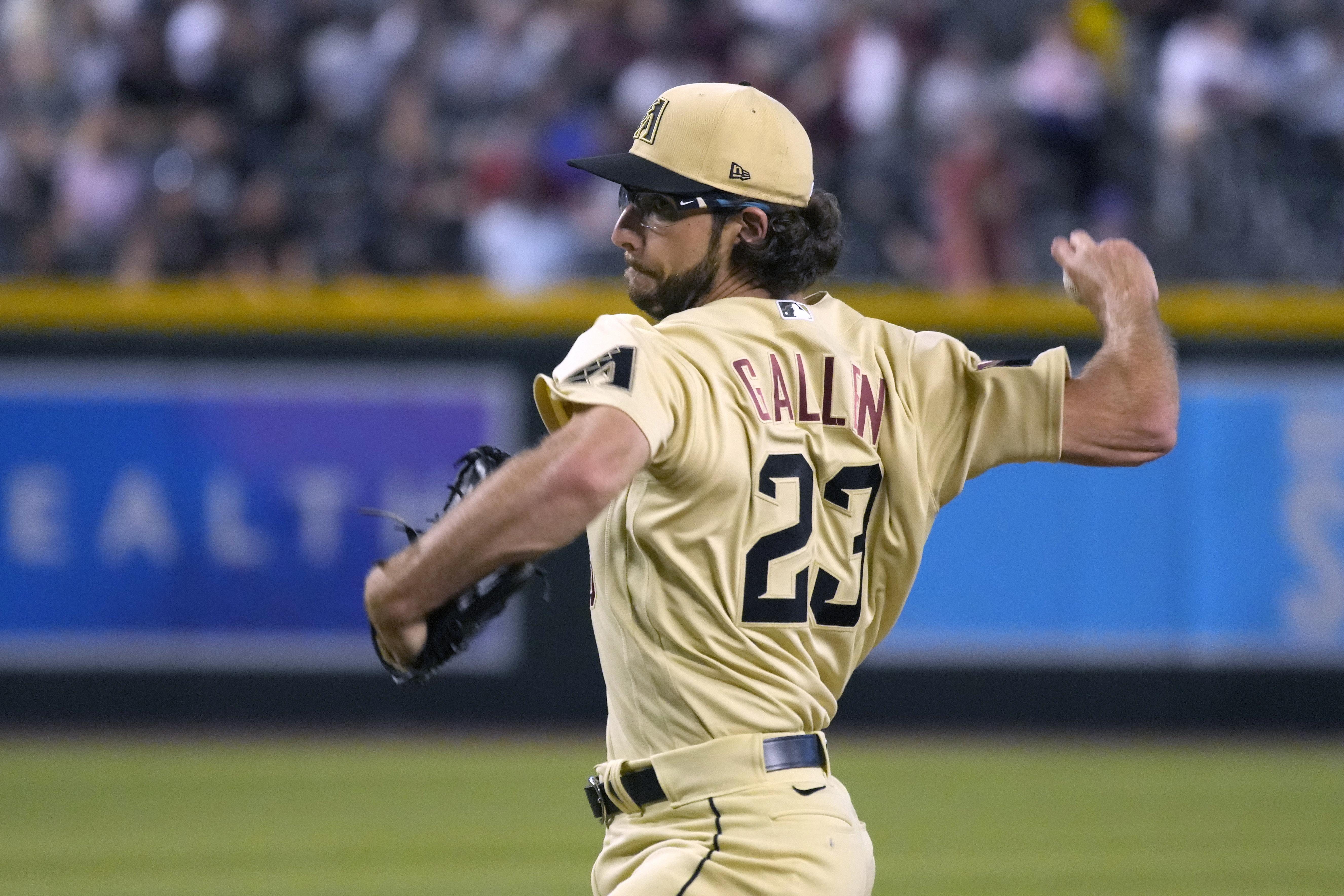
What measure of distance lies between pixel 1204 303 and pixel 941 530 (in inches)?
79.5

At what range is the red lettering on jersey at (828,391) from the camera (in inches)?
117

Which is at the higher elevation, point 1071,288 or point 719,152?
point 719,152

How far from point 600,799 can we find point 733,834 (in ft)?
0.93

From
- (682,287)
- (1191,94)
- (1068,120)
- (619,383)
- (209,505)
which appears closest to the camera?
(619,383)

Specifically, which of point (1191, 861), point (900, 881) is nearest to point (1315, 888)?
point (1191, 861)

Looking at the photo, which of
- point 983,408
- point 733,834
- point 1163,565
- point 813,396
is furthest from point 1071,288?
point 1163,565

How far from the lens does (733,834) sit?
288cm

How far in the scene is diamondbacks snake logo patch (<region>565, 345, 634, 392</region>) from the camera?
8.71 feet

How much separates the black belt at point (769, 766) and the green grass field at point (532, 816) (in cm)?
377

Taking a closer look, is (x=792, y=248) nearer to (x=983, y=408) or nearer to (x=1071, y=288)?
(x=983, y=408)

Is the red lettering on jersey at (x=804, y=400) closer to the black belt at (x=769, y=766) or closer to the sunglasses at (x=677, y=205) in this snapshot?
the sunglasses at (x=677, y=205)

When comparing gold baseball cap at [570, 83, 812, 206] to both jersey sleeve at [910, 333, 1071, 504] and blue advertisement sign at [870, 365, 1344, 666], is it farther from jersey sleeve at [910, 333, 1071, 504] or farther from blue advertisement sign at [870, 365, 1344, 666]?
blue advertisement sign at [870, 365, 1344, 666]

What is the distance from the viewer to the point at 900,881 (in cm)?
692

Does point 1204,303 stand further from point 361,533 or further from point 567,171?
point 361,533
